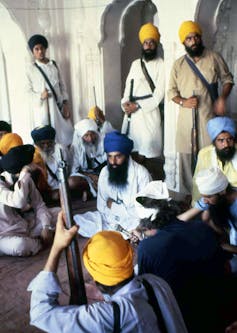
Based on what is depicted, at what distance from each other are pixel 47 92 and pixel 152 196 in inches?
140

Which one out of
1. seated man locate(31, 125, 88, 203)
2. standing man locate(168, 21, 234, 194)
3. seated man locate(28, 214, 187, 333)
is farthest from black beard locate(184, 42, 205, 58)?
seated man locate(28, 214, 187, 333)

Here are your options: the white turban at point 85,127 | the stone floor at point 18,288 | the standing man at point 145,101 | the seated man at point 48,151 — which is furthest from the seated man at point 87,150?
the stone floor at point 18,288

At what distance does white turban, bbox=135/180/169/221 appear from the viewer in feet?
8.04

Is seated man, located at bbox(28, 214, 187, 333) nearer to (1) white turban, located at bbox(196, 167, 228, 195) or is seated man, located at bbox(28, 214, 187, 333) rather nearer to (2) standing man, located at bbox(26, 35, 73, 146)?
(1) white turban, located at bbox(196, 167, 228, 195)

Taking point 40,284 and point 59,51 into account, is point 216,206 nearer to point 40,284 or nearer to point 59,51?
point 40,284

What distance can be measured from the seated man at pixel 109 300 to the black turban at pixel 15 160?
1.92m

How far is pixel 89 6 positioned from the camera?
6039 millimetres

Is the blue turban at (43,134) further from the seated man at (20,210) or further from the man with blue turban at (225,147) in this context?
the man with blue turban at (225,147)

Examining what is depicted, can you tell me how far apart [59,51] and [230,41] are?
11.9 feet

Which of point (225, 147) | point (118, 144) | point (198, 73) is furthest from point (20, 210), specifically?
point (198, 73)

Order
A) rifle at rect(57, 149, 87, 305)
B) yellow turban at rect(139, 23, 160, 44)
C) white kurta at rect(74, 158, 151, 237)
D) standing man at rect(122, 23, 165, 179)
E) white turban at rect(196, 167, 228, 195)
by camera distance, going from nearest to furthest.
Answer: rifle at rect(57, 149, 87, 305) < white turban at rect(196, 167, 228, 195) < white kurta at rect(74, 158, 151, 237) < yellow turban at rect(139, 23, 160, 44) < standing man at rect(122, 23, 165, 179)

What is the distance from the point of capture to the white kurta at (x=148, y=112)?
16.9 ft

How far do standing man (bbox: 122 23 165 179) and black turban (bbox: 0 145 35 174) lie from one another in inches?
76.2

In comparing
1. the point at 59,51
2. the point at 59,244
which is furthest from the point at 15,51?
the point at 59,244
